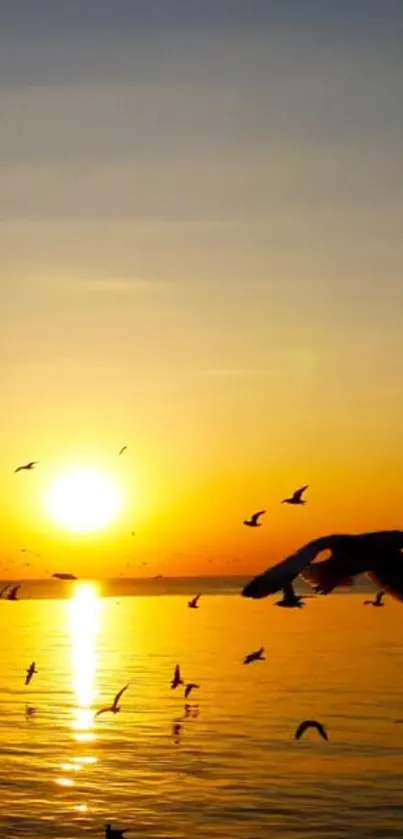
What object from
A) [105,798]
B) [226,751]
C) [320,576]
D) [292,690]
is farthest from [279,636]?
[320,576]

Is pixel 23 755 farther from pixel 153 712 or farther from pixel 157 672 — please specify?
pixel 157 672

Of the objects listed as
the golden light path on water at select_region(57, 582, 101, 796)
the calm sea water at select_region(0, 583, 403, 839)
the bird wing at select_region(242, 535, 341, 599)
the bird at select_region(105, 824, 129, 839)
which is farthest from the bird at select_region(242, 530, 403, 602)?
the golden light path on water at select_region(57, 582, 101, 796)

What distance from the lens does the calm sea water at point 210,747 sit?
1423 inches

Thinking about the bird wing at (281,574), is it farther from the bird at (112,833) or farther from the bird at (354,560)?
the bird at (112,833)

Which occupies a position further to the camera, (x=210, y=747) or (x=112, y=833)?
(x=210, y=747)

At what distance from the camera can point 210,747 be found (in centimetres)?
4922

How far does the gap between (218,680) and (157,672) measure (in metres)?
9.90

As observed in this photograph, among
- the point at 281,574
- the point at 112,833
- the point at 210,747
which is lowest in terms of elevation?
the point at 112,833

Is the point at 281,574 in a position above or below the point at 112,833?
above

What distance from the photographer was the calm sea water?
36.2 metres

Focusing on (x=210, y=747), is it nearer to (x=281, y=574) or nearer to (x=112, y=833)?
(x=112, y=833)

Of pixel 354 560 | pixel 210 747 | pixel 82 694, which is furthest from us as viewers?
pixel 82 694

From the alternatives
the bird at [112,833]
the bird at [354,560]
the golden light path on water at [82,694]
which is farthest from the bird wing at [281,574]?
the golden light path on water at [82,694]

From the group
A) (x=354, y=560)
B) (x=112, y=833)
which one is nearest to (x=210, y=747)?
(x=112, y=833)
